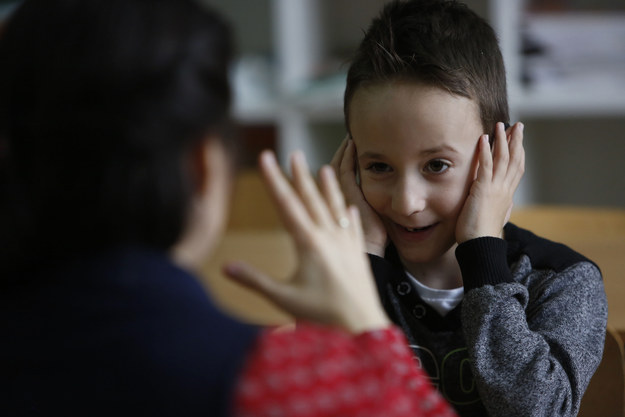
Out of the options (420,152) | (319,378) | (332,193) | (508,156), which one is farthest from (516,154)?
(319,378)

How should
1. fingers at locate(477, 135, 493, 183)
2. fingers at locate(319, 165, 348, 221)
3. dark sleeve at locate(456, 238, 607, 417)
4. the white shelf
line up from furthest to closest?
the white shelf < fingers at locate(477, 135, 493, 183) < dark sleeve at locate(456, 238, 607, 417) < fingers at locate(319, 165, 348, 221)

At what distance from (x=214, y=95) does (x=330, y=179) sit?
107 millimetres

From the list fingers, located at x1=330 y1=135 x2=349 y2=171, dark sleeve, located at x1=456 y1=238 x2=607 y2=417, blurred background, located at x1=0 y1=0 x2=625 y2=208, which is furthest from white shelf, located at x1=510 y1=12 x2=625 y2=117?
dark sleeve, located at x1=456 y1=238 x2=607 y2=417

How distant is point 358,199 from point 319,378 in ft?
1.55

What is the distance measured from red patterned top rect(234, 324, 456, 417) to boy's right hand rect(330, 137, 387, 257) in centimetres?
41

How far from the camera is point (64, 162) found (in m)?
0.46

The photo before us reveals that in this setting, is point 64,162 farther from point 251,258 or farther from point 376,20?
point 251,258

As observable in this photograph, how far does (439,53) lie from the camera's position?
0.83 meters

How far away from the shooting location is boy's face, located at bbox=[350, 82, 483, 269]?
83cm

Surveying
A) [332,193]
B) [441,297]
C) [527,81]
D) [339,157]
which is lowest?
[527,81]

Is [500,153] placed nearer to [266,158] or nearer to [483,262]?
[483,262]

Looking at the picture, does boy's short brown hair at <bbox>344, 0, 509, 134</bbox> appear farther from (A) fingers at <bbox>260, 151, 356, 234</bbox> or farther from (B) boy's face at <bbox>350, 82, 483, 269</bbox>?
(A) fingers at <bbox>260, 151, 356, 234</bbox>

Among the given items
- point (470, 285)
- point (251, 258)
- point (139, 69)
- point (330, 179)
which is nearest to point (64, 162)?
point (139, 69)

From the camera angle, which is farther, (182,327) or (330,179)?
(330,179)
